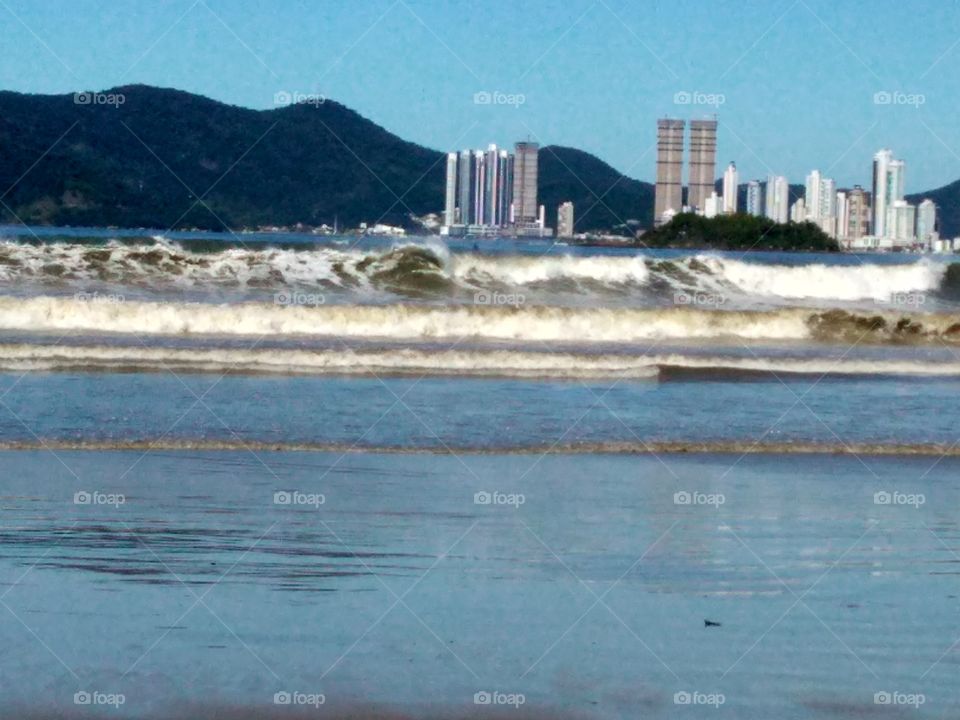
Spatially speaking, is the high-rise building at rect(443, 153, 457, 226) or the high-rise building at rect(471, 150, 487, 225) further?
the high-rise building at rect(443, 153, 457, 226)

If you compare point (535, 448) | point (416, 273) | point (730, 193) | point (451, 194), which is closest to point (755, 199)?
point (730, 193)

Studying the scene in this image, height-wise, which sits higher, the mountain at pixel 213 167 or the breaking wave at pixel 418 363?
the mountain at pixel 213 167

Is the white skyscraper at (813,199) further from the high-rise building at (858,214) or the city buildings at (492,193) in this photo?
the city buildings at (492,193)

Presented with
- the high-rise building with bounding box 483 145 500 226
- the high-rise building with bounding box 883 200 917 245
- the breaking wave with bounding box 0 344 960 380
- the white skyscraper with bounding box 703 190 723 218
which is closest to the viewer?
the breaking wave with bounding box 0 344 960 380

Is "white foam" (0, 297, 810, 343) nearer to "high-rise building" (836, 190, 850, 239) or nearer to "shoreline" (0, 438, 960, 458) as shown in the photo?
"shoreline" (0, 438, 960, 458)

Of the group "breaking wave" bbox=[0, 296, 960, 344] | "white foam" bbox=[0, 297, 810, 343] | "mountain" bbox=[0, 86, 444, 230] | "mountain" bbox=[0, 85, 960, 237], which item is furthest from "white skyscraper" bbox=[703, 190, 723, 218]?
"white foam" bbox=[0, 297, 810, 343]

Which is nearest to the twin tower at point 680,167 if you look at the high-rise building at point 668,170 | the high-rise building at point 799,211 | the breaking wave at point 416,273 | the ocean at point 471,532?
the high-rise building at point 668,170

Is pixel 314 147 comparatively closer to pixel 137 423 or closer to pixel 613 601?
pixel 137 423
